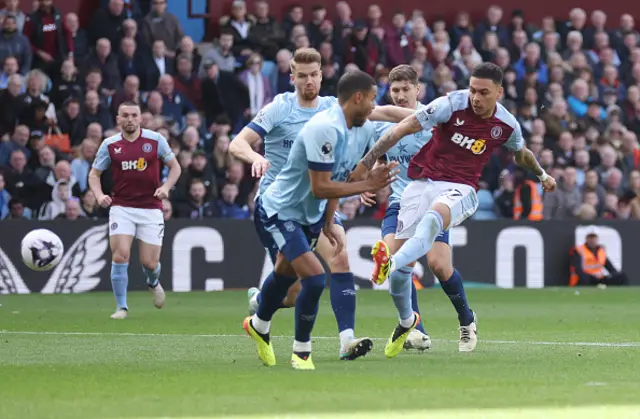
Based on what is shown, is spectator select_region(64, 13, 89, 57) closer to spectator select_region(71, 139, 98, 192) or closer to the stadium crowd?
the stadium crowd

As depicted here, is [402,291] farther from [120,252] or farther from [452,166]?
[120,252]

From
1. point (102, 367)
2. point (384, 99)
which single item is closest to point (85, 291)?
point (384, 99)

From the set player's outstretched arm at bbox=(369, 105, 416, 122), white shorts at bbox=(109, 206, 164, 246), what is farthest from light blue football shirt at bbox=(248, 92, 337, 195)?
white shorts at bbox=(109, 206, 164, 246)

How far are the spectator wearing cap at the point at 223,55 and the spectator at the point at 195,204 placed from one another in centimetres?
253

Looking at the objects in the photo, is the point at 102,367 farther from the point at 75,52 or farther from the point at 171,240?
the point at 75,52

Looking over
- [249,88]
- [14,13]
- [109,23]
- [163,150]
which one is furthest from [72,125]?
[163,150]

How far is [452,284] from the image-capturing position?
37.2ft

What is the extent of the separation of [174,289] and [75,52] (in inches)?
168

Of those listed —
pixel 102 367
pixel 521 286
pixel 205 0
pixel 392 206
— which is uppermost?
pixel 205 0

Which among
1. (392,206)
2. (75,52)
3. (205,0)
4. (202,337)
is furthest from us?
(205,0)

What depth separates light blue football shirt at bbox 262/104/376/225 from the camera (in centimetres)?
911

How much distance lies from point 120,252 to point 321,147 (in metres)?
7.42

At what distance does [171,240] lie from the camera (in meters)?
20.8

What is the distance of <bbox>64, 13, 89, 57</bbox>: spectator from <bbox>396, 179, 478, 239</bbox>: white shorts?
1176cm
